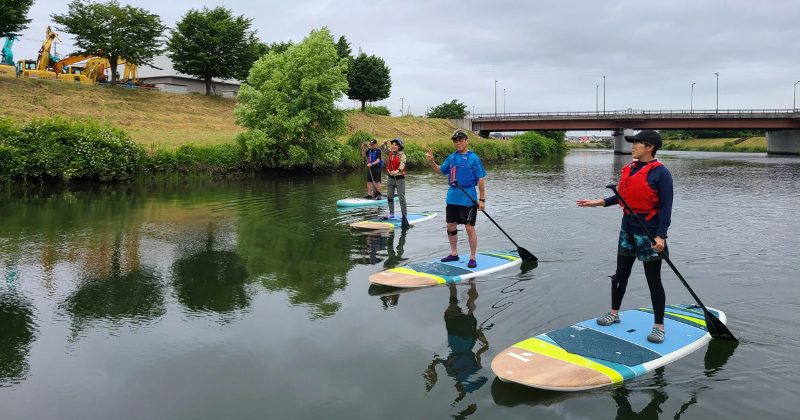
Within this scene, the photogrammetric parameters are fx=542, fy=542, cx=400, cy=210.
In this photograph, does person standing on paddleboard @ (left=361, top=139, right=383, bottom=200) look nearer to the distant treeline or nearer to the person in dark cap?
the person in dark cap

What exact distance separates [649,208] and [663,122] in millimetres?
63066

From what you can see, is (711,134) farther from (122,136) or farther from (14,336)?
(14,336)

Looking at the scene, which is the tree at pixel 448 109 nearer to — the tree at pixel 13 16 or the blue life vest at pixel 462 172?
the tree at pixel 13 16

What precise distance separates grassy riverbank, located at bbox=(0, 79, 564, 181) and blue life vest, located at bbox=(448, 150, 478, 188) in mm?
19790

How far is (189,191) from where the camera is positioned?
22.1 m

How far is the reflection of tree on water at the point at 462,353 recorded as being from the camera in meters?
5.04

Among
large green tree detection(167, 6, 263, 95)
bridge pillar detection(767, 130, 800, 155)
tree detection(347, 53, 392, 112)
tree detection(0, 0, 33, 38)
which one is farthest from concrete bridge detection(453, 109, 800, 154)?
tree detection(0, 0, 33, 38)

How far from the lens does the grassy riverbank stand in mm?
22231

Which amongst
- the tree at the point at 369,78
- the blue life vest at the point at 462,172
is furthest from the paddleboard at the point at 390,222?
the tree at the point at 369,78

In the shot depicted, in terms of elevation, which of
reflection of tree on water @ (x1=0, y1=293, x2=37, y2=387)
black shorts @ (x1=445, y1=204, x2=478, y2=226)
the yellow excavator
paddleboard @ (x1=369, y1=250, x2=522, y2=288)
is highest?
the yellow excavator

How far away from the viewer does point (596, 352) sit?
534cm

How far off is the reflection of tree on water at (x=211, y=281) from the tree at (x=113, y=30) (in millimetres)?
39293

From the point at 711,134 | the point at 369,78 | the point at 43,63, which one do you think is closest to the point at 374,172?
the point at 43,63

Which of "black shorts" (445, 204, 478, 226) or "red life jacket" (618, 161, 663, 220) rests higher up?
"red life jacket" (618, 161, 663, 220)
